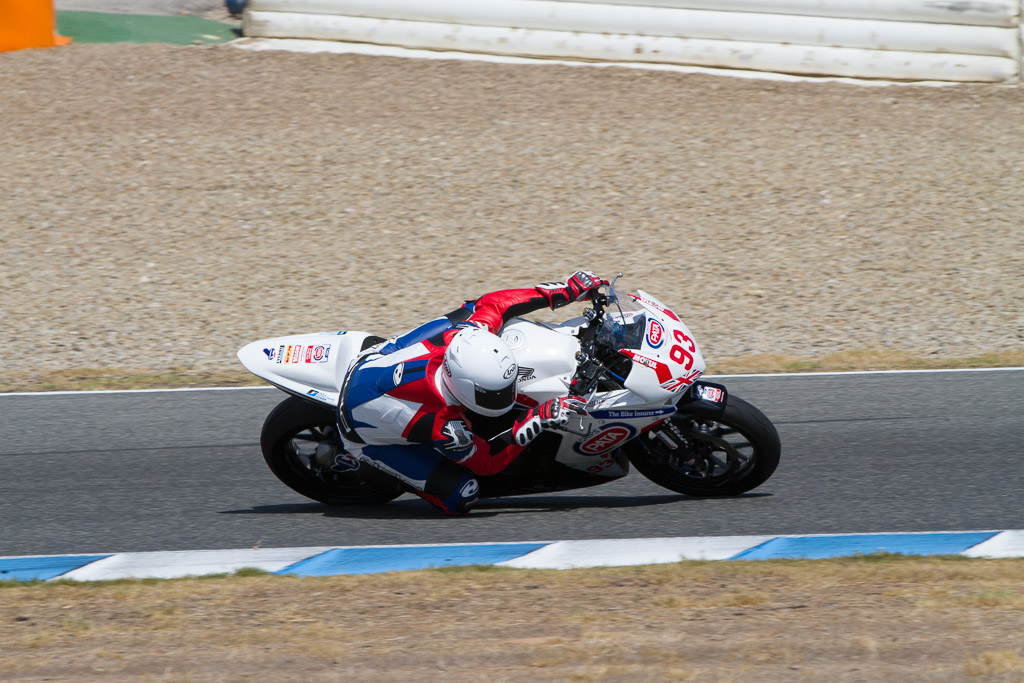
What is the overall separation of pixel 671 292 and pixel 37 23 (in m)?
10.3

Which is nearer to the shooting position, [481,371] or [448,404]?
[481,371]

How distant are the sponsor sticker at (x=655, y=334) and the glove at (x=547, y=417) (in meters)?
0.53

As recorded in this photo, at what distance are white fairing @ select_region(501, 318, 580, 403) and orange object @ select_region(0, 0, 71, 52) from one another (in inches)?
490

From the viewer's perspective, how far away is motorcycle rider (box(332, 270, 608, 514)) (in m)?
5.37

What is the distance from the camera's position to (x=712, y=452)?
6059 millimetres

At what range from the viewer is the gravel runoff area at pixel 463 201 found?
10.4 metres

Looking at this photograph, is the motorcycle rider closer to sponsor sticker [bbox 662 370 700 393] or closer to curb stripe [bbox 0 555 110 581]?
sponsor sticker [bbox 662 370 700 393]

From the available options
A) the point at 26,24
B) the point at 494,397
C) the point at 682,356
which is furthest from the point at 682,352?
the point at 26,24

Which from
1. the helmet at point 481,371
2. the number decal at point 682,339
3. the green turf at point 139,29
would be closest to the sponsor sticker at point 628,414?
the number decal at point 682,339

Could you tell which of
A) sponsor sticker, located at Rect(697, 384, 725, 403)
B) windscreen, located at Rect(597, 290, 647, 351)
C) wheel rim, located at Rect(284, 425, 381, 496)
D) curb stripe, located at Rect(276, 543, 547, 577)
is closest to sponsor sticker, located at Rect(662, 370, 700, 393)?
sponsor sticker, located at Rect(697, 384, 725, 403)

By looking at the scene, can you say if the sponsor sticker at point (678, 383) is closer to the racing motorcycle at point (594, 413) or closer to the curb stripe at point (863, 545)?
the racing motorcycle at point (594, 413)

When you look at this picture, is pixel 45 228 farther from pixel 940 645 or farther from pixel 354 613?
pixel 940 645

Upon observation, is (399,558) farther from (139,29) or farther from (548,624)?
(139,29)

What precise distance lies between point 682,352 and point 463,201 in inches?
289
